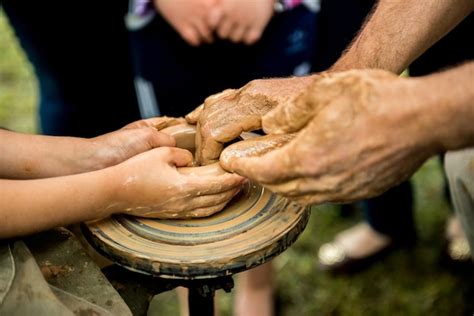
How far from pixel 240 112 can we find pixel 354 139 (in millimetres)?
367

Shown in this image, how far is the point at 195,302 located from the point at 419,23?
81 centimetres

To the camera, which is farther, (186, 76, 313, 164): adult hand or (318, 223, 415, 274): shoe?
(318, 223, 415, 274): shoe

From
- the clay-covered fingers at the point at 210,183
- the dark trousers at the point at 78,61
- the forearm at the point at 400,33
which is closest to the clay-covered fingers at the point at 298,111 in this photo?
the clay-covered fingers at the point at 210,183

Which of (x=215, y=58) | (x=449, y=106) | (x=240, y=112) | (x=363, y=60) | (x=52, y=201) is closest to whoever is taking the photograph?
(x=449, y=106)

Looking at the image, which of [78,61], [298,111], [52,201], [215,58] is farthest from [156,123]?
[78,61]

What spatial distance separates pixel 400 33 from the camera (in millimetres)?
1477

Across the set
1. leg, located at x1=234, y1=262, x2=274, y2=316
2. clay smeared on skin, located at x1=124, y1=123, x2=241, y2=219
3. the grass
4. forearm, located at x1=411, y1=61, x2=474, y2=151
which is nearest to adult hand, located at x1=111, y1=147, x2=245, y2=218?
clay smeared on skin, located at x1=124, y1=123, x2=241, y2=219

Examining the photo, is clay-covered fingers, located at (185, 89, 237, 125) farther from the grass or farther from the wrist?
the grass

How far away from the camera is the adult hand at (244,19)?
6.68 ft

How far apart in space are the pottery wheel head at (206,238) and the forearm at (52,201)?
0.05m

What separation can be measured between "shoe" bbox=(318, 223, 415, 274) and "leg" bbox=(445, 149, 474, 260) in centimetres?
78

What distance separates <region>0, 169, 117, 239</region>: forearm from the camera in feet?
3.88

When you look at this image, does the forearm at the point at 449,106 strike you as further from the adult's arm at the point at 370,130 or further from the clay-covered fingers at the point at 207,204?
the clay-covered fingers at the point at 207,204

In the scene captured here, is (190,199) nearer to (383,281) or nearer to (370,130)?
(370,130)
